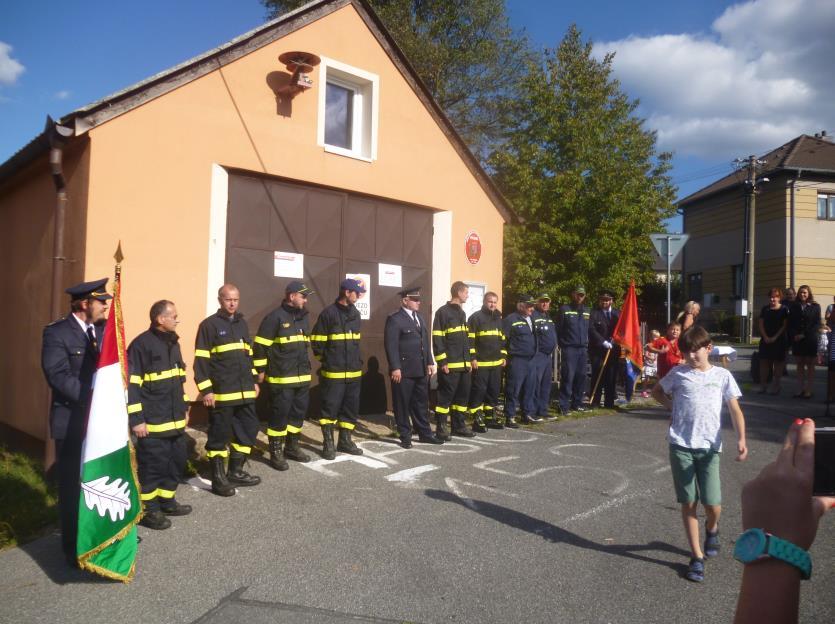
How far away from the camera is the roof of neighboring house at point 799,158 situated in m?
29.9

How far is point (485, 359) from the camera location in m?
9.47

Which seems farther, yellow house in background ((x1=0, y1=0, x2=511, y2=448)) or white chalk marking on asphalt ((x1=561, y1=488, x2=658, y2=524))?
yellow house in background ((x1=0, y1=0, x2=511, y2=448))

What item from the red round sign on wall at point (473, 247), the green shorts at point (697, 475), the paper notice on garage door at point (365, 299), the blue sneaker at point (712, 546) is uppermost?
the red round sign on wall at point (473, 247)

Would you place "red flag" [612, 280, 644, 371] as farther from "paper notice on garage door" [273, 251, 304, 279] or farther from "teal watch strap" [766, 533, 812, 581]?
"teal watch strap" [766, 533, 812, 581]

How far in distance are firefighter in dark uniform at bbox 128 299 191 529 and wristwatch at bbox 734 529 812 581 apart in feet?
15.9

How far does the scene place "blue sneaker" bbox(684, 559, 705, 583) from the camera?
176 inches

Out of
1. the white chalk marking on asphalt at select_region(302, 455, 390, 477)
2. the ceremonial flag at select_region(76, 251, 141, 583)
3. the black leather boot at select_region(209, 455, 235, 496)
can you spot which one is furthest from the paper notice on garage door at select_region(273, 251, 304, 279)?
the ceremonial flag at select_region(76, 251, 141, 583)

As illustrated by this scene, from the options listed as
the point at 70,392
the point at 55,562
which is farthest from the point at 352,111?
the point at 55,562

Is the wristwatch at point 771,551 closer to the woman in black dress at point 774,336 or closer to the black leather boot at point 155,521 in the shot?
the black leather boot at point 155,521

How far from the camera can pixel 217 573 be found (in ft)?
14.8

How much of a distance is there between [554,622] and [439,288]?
8009 mm

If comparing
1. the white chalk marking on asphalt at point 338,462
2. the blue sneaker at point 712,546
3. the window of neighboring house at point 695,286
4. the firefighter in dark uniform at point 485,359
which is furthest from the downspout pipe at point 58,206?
the window of neighboring house at point 695,286

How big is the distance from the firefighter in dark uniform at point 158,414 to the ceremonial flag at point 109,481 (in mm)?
675

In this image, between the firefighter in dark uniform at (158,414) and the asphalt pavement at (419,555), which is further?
the firefighter in dark uniform at (158,414)
